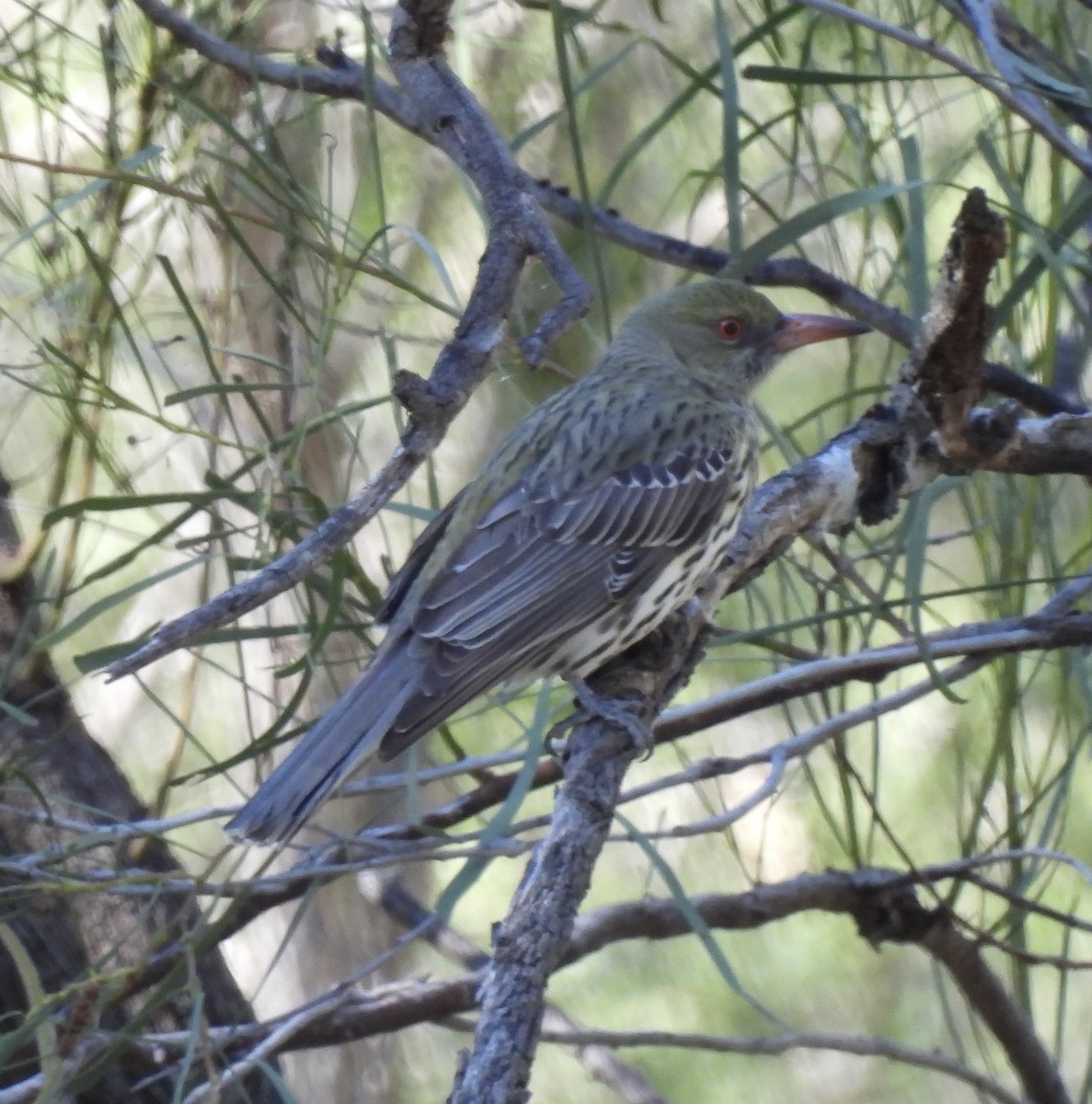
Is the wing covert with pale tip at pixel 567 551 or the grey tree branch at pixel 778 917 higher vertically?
the wing covert with pale tip at pixel 567 551

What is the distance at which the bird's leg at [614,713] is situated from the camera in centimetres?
262

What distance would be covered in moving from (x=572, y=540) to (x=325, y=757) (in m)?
0.84

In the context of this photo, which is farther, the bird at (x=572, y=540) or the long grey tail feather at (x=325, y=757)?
the bird at (x=572, y=540)

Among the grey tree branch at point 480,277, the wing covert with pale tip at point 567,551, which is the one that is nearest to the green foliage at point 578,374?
the grey tree branch at point 480,277

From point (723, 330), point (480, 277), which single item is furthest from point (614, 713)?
point (723, 330)

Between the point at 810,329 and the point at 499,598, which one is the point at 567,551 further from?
the point at 810,329

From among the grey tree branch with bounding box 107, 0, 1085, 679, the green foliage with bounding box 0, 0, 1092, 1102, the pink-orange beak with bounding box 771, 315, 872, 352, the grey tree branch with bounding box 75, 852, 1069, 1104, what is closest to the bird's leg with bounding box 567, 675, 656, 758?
the green foliage with bounding box 0, 0, 1092, 1102

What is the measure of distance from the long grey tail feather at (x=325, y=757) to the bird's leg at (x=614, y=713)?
0.29 meters

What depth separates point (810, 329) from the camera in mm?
3680

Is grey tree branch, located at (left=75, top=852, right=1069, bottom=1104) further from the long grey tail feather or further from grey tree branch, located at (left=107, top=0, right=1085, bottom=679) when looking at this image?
grey tree branch, located at (left=107, top=0, right=1085, bottom=679)

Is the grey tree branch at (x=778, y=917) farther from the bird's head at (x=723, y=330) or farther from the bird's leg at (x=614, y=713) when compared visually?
the bird's head at (x=723, y=330)

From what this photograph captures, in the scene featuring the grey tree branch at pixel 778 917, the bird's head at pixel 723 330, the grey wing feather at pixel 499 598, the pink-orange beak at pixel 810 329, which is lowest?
the grey tree branch at pixel 778 917

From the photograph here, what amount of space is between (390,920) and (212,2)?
2.44 m

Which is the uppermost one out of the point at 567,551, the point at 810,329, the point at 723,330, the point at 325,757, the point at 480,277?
the point at 723,330
